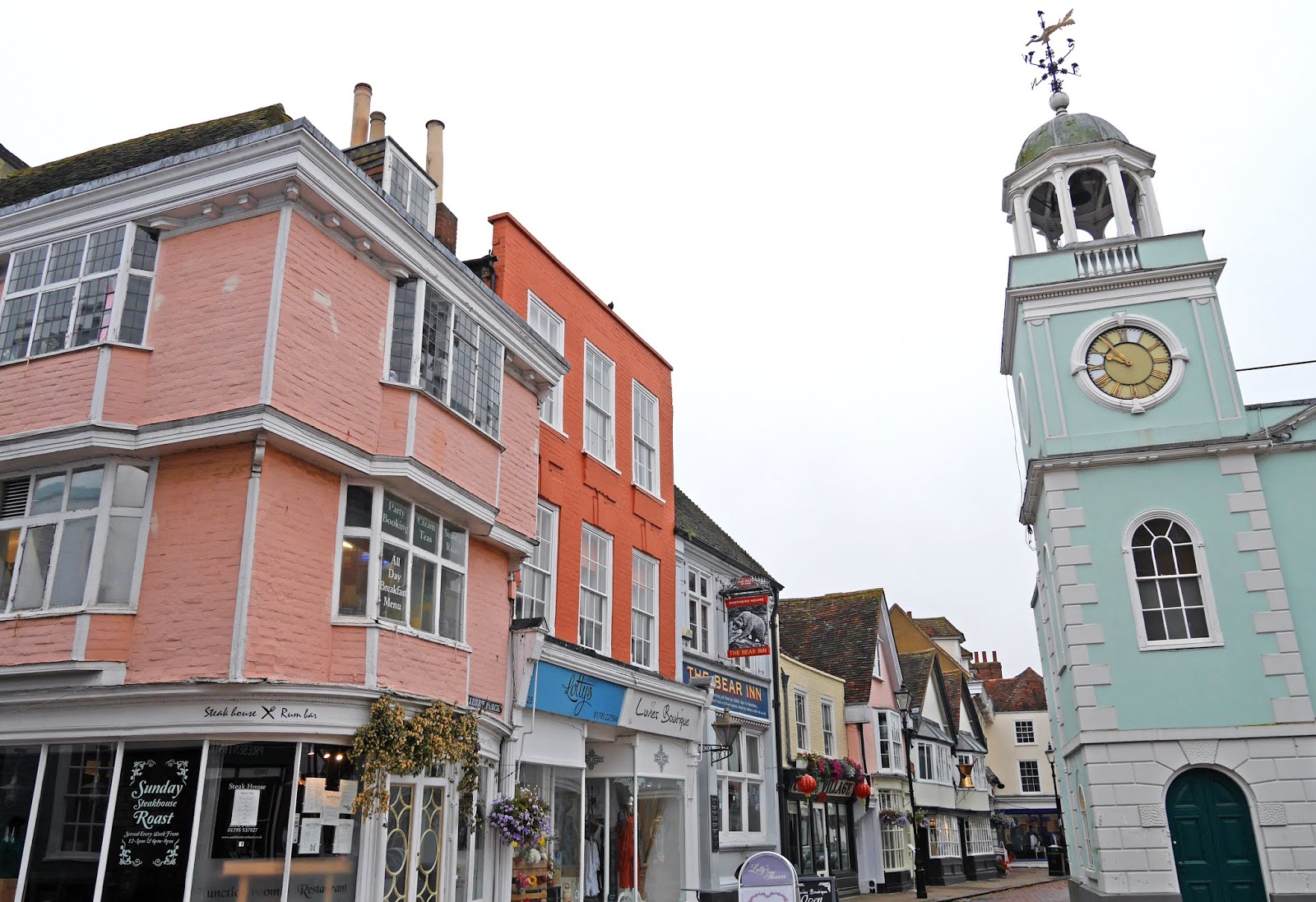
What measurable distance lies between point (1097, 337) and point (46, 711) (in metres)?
16.4

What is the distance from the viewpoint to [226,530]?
31.3 ft

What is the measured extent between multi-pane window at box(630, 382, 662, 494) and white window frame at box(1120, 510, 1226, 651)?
8.82 metres

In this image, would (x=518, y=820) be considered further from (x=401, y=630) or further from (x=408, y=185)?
(x=408, y=185)

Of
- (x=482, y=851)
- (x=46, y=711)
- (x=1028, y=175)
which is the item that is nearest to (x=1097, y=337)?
(x=1028, y=175)

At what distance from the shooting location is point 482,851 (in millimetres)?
12648

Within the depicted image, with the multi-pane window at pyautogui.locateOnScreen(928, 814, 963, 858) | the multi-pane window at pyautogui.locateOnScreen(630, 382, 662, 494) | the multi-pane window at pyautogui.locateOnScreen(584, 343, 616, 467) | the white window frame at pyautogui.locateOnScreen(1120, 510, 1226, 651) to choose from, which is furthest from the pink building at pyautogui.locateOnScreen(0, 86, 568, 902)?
the multi-pane window at pyautogui.locateOnScreen(928, 814, 963, 858)

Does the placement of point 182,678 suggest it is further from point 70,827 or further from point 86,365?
point 86,365

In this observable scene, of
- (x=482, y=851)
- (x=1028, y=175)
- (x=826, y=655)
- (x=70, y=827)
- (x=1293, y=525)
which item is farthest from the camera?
(x=826, y=655)

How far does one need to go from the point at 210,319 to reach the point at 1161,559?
1433cm

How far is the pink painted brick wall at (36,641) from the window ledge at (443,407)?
162 inches

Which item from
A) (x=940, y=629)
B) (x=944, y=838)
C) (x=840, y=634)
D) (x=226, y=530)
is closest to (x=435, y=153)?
(x=226, y=530)

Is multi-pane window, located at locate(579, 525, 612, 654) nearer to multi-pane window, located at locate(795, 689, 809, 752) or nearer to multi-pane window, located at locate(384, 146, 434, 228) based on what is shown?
multi-pane window, located at locate(384, 146, 434, 228)

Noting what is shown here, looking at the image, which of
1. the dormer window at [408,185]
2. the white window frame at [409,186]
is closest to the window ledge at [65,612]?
the white window frame at [409,186]

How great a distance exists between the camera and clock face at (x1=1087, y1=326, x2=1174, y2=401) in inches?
656
